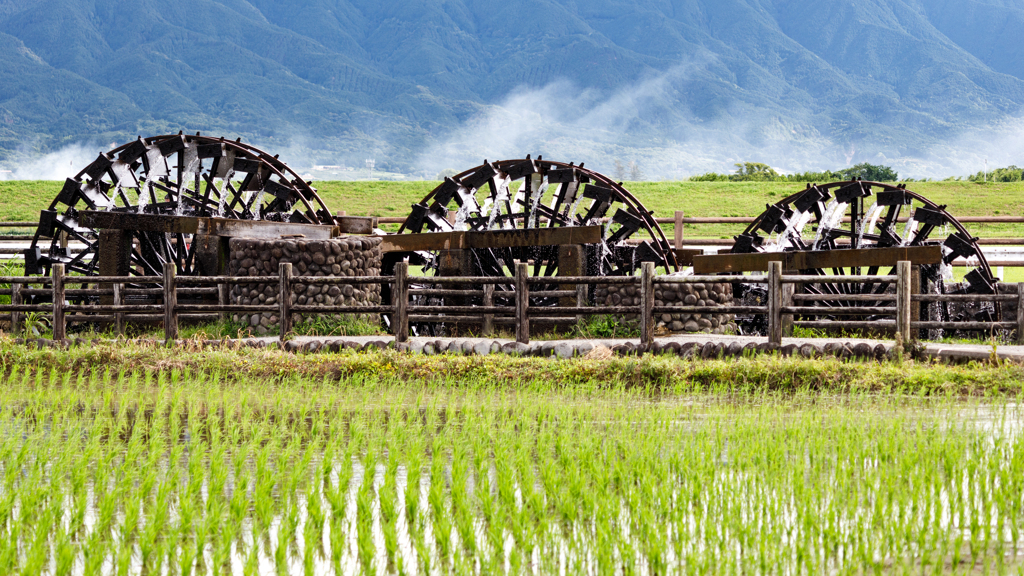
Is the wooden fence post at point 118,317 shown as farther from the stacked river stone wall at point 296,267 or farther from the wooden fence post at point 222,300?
→ the stacked river stone wall at point 296,267

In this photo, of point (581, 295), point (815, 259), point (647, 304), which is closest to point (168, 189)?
point (581, 295)

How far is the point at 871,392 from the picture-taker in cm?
1101

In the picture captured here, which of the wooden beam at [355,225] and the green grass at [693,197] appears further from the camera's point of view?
the green grass at [693,197]

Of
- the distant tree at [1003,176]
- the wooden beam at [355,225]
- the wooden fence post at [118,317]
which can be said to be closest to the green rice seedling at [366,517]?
the wooden fence post at [118,317]

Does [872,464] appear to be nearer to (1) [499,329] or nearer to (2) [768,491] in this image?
(2) [768,491]

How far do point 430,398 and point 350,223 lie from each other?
10177 millimetres

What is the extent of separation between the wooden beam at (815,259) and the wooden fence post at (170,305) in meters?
8.27

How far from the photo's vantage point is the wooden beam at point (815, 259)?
1631cm

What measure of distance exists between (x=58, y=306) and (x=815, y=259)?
11.5 metres

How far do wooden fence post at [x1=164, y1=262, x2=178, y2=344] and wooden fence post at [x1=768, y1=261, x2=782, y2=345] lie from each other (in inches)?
310

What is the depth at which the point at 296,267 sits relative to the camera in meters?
16.4

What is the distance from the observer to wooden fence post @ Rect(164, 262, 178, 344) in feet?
47.4

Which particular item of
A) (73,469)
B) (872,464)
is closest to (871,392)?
(872,464)

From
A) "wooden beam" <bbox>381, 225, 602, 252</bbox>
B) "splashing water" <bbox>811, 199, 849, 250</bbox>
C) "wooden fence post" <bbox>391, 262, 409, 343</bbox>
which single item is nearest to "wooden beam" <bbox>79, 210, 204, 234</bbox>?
"wooden beam" <bbox>381, 225, 602, 252</bbox>
